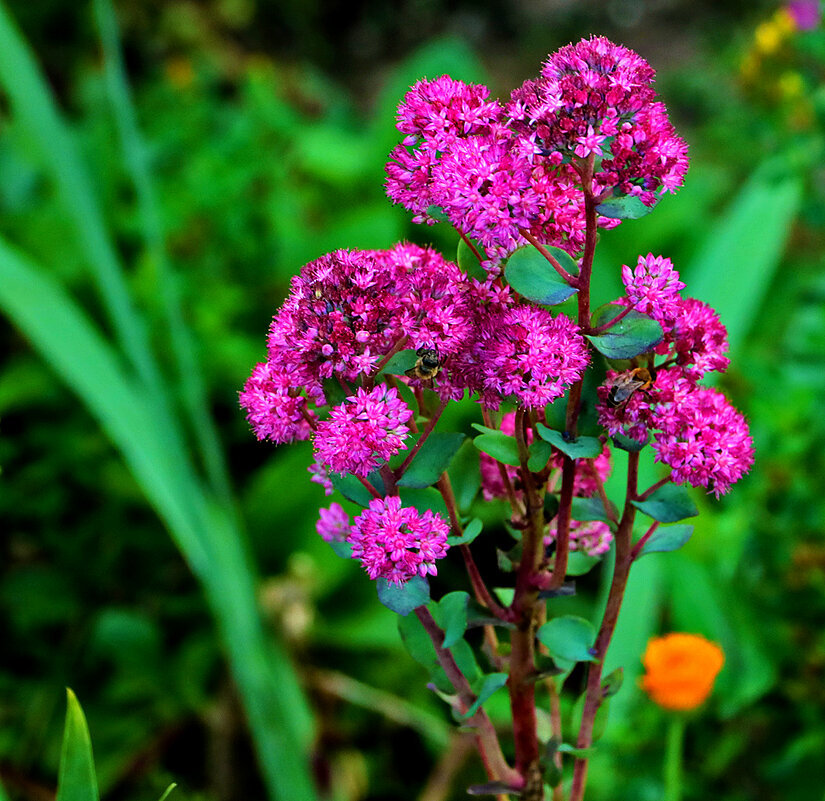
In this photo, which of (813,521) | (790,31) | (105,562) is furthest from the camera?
(790,31)

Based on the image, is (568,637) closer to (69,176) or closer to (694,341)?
(694,341)

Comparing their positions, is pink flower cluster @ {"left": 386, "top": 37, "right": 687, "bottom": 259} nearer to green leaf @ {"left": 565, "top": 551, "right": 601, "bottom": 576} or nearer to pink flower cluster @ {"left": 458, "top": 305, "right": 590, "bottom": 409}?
pink flower cluster @ {"left": 458, "top": 305, "right": 590, "bottom": 409}

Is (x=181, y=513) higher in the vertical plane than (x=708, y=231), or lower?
lower

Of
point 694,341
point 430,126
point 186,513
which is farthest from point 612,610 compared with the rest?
point 186,513

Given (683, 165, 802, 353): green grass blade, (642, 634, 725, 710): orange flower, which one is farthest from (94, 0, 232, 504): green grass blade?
(683, 165, 802, 353): green grass blade

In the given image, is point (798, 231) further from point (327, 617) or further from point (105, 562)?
point (105, 562)

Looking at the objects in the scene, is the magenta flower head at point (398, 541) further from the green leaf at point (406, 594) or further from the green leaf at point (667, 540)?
the green leaf at point (667, 540)

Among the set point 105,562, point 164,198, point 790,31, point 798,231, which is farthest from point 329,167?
point 798,231
